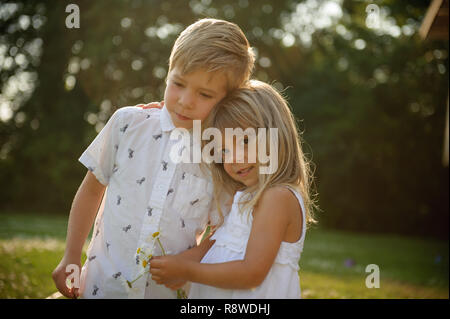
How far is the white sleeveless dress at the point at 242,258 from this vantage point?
2.21 m

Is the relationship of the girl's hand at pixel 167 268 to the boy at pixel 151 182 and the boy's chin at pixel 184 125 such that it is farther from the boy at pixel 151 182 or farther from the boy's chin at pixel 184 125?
the boy's chin at pixel 184 125

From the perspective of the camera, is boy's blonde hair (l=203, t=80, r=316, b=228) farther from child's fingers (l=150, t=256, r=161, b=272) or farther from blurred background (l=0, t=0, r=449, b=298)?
blurred background (l=0, t=0, r=449, b=298)

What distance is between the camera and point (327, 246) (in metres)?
10.6

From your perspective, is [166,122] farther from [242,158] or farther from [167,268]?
[167,268]

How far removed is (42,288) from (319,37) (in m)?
16.3

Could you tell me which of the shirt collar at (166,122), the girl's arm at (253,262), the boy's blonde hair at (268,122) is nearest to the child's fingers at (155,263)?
the girl's arm at (253,262)

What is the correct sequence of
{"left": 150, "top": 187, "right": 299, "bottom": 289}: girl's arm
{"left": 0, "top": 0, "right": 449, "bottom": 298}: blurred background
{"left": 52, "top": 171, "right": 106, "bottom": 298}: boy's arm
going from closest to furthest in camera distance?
{"left": 150, "top": 187, "right": 299, "bottom": 289}: girl's arm
{"left": 52, "top": 171, "right": 106, "bottom": 298}: boy's arm
{"left": 0, "top": 0, "right": 449, "bottom": 298}: blurred background

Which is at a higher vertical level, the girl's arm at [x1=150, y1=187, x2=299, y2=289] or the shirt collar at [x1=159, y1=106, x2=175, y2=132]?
the shirt collar at [x1=159, y1=106, x2=175, y2=132]

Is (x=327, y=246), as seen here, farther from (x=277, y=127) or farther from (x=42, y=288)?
(x=277, y=127)

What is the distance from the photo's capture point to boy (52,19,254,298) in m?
2.40

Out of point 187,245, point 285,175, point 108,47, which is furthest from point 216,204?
point 108,47

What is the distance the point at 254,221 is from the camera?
7.19ft

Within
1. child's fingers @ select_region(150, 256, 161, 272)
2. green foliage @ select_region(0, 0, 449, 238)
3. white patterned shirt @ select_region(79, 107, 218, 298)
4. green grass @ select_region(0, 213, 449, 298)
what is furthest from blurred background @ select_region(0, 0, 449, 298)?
child's fingers @ select_region(150, 256, 161, 272)

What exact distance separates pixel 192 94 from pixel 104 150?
1.91 ft
